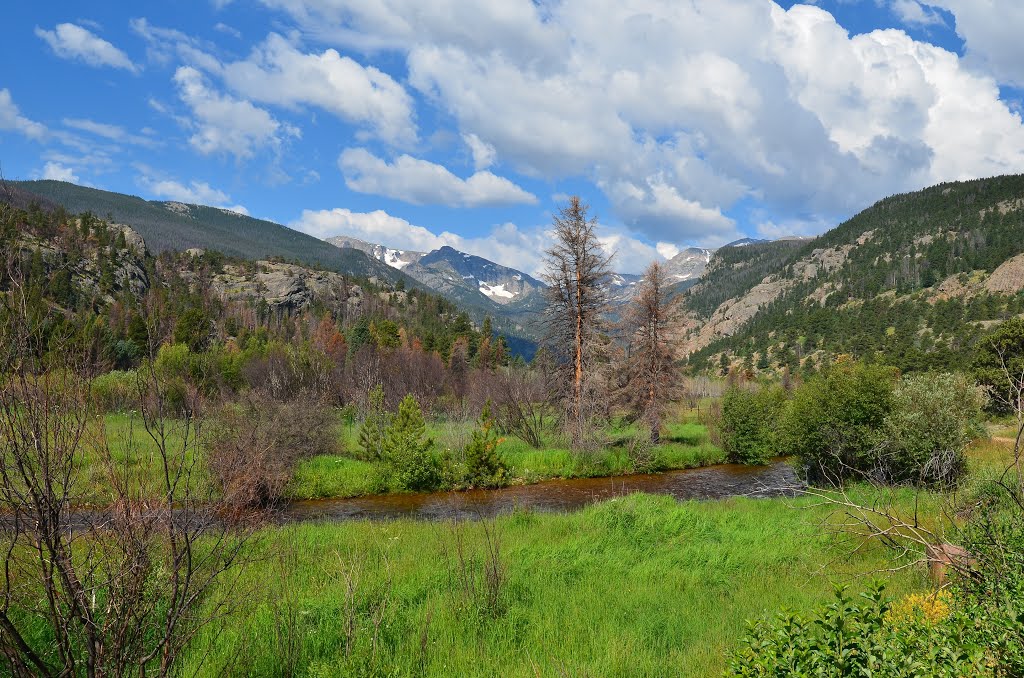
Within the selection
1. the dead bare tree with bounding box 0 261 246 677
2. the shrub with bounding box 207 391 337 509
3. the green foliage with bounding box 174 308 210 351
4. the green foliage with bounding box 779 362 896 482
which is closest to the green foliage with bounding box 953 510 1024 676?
the dead bare tree with bounding box 0 261 246 677

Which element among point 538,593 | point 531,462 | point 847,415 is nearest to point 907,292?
point 847,415

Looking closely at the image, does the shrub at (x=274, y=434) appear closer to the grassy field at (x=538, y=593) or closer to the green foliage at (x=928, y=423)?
the grassy field at (x=538, y=593)

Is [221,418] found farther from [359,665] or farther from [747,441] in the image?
[747,441]

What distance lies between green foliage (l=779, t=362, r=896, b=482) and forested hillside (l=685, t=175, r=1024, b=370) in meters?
65.7

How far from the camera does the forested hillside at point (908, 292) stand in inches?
4156

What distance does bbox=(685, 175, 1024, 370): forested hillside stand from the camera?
346ft

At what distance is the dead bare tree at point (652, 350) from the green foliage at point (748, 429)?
12.0ft

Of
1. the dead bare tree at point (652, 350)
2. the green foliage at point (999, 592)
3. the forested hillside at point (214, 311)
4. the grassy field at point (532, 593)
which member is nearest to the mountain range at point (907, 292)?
the forested hillside at point (214, 311)

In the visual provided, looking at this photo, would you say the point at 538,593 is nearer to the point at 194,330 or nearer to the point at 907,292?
the point at 194,330

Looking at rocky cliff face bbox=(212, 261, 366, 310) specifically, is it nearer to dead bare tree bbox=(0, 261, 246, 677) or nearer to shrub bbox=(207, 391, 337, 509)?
shrub bbox=(207, 391, 337, 509)

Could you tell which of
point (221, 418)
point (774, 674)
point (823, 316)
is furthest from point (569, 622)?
point (823, 316)

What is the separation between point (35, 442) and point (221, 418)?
18515 millimetres

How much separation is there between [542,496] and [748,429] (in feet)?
48.7

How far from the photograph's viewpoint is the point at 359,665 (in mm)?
5113
